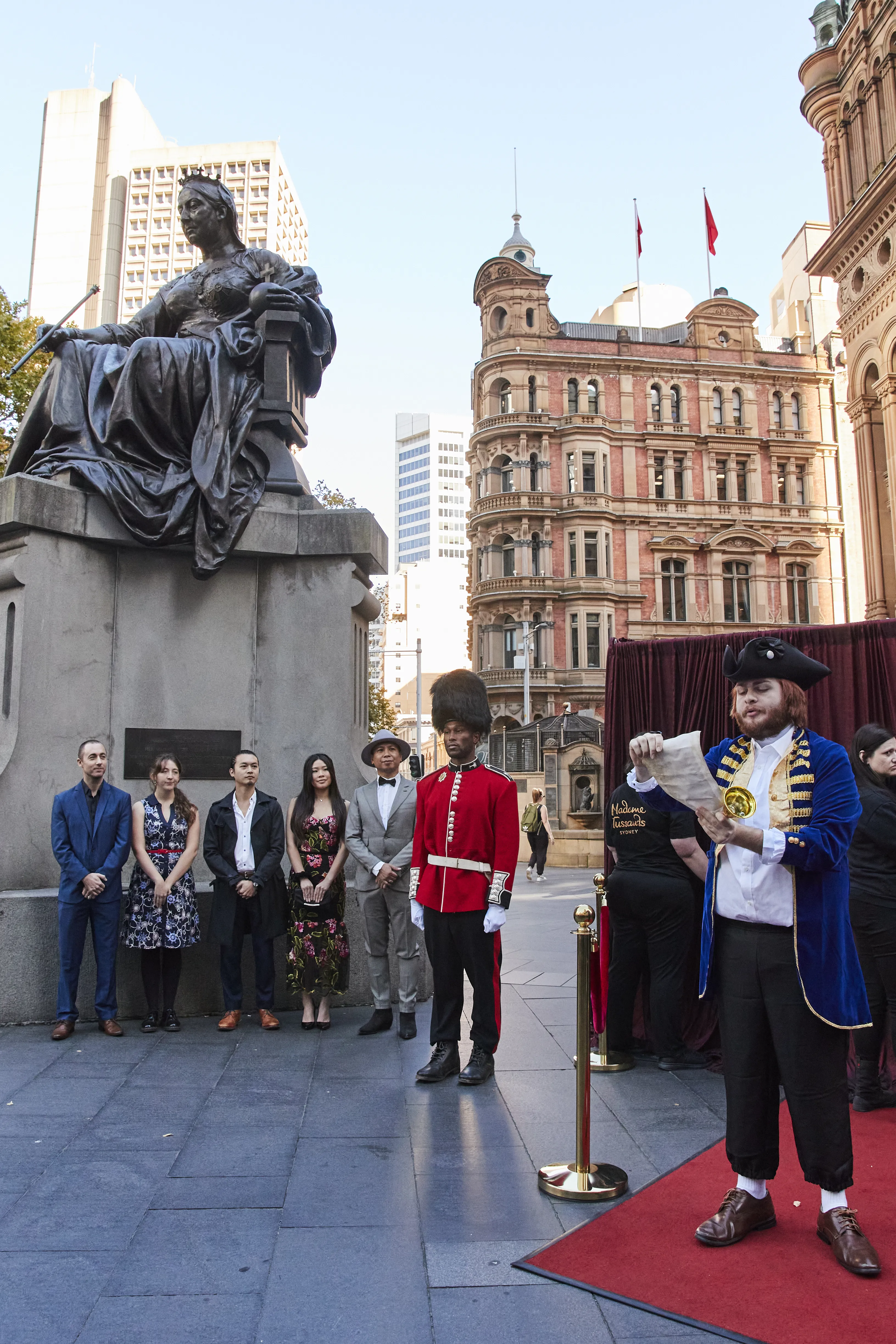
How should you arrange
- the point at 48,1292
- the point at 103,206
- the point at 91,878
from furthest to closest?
the point at 103,206
the point at 91,878
the point at 48,1292

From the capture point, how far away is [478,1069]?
18.2ft

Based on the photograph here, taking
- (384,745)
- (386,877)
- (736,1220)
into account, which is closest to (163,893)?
(386,877)

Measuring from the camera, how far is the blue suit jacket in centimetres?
624

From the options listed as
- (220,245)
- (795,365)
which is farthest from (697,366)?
(220,245)

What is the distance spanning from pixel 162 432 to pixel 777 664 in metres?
Answer: 5.59

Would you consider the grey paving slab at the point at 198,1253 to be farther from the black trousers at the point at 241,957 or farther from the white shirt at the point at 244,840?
the white shirt at the point at 244,840

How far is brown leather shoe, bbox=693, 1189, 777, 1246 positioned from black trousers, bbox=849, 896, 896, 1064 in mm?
1983

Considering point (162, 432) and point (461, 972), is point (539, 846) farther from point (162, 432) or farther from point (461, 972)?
point (461, 972)

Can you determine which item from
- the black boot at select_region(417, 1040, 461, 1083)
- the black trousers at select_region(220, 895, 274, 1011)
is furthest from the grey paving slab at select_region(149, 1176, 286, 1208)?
the black trousers at select_region(220, 895, 274, 1011)

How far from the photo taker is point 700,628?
5153cm

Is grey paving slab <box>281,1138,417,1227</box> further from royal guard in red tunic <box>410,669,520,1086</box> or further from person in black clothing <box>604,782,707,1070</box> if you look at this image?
person in black clothing <box>604,782,707,1070</box>

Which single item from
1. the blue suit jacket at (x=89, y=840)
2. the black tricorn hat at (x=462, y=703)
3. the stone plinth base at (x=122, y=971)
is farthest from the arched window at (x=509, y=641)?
the black tricorn hat at (x=462, y=703)

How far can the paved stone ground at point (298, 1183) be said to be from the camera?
9.83 ft

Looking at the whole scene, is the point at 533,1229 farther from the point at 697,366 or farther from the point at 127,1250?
the point at 697,366
